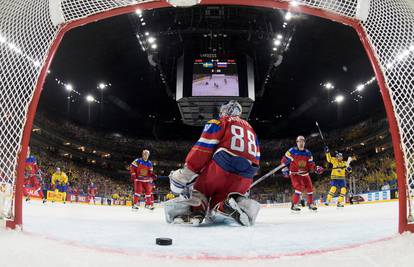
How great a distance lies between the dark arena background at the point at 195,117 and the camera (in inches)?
70.8

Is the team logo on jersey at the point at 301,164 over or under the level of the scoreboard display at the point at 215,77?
under

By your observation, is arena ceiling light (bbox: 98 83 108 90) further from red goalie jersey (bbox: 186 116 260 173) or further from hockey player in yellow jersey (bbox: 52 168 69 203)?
red goalie jersey (bbox: 186 116 260 173)

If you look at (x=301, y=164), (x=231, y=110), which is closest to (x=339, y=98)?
(x=301, y=164)

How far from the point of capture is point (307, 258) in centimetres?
136

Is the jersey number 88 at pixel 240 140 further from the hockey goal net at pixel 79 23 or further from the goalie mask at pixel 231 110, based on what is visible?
the hockey goal net at pixel 79 23

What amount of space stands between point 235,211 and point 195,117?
10.8 metres

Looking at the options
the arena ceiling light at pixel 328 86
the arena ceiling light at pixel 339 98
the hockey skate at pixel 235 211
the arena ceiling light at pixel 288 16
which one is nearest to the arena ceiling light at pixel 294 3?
the hockey skate at pixel 235 211

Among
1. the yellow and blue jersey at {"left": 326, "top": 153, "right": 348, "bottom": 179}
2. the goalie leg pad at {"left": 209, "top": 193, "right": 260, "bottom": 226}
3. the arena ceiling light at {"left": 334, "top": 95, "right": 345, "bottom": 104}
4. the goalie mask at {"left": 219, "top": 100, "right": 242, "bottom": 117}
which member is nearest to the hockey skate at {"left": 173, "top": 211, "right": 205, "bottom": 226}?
the goalie leg pad at {"left": 209, "top": 193, "right": 260, "bottom": 226}

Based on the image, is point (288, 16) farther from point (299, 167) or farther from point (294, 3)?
point (294, 3)

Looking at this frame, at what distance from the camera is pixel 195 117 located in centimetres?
1362

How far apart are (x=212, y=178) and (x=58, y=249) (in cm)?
177

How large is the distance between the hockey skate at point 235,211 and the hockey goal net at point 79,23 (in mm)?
1394

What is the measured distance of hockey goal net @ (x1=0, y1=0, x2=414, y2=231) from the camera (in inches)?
76.5

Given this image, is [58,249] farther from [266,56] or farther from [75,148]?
[75,148]
